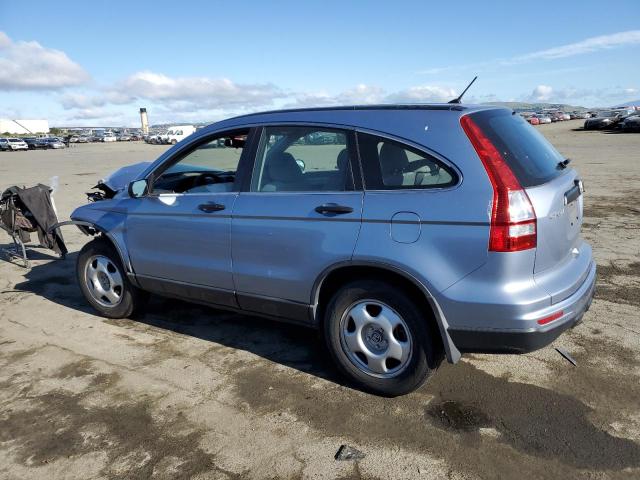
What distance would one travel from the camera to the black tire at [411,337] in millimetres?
Result: 3137

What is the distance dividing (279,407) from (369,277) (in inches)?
A: 40.1

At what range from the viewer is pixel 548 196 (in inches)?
115

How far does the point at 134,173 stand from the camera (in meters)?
5.64

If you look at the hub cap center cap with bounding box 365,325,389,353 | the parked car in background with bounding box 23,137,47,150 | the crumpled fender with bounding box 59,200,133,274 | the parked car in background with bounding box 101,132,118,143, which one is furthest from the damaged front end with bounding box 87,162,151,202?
the parked car in background with bounding box 101,132,118,143

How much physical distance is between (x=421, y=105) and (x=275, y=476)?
2.33 meters

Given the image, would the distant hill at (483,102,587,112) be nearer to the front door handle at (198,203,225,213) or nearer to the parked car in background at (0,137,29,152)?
the front door handle at (198,203,225,213)

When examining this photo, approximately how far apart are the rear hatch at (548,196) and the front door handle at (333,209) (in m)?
0.93

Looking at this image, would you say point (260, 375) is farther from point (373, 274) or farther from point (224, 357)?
point (373, 274)

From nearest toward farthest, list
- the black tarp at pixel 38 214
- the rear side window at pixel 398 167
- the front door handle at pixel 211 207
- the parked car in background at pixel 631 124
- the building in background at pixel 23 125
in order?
the rear side window at pixel 398 167, the front door handle at pixel 211 207, the black tarp at pixel 38 214, the parked car in background at pixel 631 124, the building in background at pixel 23 125

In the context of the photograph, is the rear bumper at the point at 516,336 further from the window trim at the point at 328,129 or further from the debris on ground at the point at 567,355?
the window trim at the point at 328,129

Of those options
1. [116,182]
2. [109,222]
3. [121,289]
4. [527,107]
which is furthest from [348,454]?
[527,107]

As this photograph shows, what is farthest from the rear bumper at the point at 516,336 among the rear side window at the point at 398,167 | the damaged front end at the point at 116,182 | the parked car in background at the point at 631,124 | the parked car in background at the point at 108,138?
the parked car in background at the point at 108,138

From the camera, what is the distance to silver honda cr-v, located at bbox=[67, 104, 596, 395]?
2.85 metres

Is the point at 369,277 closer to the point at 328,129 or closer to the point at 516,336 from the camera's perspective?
the point at 516,336
